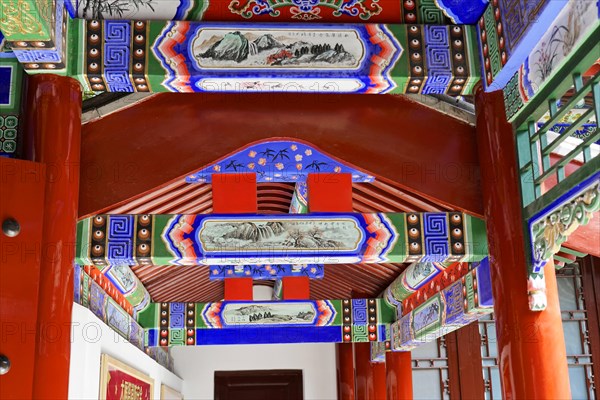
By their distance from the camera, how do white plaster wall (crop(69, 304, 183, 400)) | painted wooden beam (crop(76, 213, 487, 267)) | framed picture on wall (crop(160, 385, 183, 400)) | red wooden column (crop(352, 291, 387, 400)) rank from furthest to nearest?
red wooden column (crop(352, 291, 387, 400)) → framed picture on wall (crop(160, 385, 183, 400)) → white plaster wall (crop(69, 304, 183, 400)) → painted wooden beam (crop(76, 213, 487, 267))

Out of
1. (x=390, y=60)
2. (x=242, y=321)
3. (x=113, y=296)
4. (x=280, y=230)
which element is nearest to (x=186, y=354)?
(x=242, y=321)

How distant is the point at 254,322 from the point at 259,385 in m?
4.22

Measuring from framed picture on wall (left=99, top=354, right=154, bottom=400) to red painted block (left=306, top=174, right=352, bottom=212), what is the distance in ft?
6.13

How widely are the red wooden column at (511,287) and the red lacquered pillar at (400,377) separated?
350cm

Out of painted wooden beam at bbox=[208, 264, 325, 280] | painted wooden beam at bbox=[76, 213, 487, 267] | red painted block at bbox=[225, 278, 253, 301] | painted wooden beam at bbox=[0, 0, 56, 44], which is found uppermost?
painted wooden beam at bbox=[0, 0, 56, 44]

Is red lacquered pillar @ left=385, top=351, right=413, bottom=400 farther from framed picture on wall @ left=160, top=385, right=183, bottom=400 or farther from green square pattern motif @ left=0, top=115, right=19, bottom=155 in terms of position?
green square pattern motif @ left=0, top=115, right=19, bottom=155

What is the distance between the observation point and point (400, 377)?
23.1 ft

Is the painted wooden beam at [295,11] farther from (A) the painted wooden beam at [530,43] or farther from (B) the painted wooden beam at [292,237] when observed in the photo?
(B) the painted wooden beam at [292,237]

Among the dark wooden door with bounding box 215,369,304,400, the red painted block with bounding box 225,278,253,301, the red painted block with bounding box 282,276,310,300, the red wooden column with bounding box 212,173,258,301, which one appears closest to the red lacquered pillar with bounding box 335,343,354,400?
the dark wooden door with bounding box 215,369,304,400

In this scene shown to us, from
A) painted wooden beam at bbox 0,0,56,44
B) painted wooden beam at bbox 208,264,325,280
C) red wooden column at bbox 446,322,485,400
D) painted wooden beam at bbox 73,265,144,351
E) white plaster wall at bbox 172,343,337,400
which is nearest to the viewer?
painted wooden beam at bbox 0,0,56,44

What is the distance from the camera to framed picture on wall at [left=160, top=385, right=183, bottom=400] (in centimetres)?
782

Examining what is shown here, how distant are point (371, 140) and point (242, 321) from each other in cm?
301

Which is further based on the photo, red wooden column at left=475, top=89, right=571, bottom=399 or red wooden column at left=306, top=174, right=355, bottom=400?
red wooden column at left=306, top=174, right=355, bottom=400

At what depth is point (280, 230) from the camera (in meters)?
3.93
